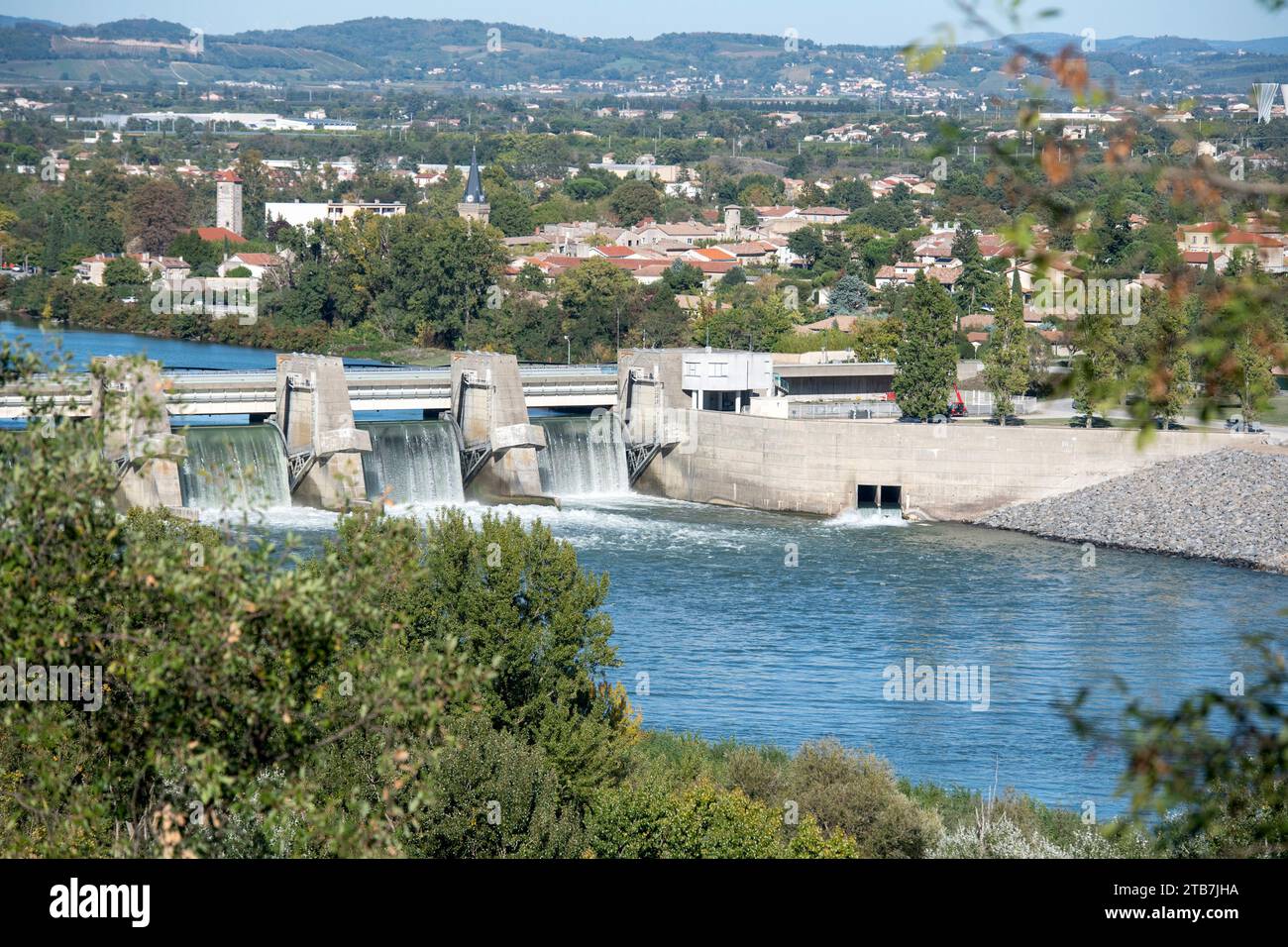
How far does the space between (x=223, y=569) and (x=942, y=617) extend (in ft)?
66.3

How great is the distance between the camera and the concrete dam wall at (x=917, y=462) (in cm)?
3397

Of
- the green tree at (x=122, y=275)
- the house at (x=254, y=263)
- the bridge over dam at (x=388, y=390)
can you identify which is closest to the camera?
the bridge over dam at (x=388, y=390)

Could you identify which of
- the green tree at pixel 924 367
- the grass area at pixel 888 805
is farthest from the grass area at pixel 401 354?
the grass area at pixel 888 805

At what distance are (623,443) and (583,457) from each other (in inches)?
46.0

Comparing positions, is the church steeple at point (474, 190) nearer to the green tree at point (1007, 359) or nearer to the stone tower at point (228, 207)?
the stone tower at point (228, 207)

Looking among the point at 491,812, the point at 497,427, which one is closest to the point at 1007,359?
the point at 497,427

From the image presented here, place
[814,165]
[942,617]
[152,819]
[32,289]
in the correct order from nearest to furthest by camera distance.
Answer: [152,819], [942,617], [32,289], [814,165]

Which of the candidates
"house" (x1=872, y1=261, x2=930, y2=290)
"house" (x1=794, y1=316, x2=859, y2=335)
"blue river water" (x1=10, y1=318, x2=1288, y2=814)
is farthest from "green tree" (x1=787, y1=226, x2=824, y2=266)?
"blue river water" (x1=10, y1=318, x2=1288, y2=814)

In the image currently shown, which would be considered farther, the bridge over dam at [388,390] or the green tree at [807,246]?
the green tree at [807,246]

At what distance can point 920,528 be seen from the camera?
3309 centimetres

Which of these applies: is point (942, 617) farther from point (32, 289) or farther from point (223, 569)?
point (32, 289)

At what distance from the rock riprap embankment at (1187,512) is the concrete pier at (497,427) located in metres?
8.52

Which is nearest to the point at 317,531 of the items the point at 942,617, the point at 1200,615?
the point at 942,617
